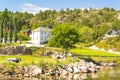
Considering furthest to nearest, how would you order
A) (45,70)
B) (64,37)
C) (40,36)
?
(40,36), (64,37), (45,70)

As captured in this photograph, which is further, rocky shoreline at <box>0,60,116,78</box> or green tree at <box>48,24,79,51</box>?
green tree at <box>48,24,79,51</box>

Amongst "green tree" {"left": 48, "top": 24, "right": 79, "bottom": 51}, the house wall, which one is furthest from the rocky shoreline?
the house wall

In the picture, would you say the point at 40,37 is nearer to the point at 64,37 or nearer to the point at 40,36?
the point at 40,36

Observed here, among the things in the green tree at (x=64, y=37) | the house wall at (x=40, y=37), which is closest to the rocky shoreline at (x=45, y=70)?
the green tree at (x=64, y=37)

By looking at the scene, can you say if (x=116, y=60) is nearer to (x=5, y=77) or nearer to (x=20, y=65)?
(x=20, y=65)

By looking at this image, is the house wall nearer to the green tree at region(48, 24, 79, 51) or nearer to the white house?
the white house

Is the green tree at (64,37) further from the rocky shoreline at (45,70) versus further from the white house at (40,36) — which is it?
the white house at (40,36)

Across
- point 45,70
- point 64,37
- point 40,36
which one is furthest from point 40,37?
point 45,70

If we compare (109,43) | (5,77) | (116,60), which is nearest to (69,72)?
(5,77)

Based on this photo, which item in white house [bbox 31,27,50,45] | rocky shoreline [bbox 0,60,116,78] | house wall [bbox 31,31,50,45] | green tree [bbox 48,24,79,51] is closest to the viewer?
rocky shoreline [bbox 0,60,116,78]

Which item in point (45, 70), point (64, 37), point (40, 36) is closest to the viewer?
point (45, 70)

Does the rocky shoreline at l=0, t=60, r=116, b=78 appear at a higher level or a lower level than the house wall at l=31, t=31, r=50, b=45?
lower

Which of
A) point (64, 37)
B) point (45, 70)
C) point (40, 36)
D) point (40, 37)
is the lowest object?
point (45, 70)

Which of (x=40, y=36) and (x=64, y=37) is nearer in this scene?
(x=64, y=37)
